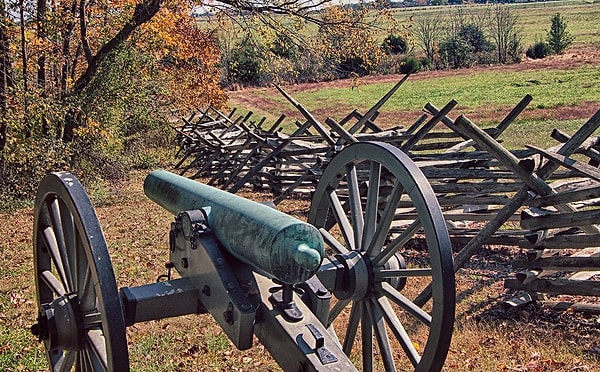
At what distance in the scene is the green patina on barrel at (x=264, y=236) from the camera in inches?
115

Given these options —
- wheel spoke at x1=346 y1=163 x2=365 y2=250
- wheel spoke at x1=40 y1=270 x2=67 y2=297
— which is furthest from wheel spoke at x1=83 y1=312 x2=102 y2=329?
wheel spoke at x1=346 y1=163 x2=365 y2=250

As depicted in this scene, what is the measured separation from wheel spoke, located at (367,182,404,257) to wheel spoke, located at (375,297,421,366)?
0.32 metres

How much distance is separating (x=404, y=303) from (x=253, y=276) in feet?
3.03

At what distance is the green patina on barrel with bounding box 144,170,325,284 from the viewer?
9.59ft

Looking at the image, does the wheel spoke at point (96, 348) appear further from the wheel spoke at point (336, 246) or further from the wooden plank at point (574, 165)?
the wooden plank at point (574, 165)

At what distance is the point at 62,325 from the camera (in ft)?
11.4

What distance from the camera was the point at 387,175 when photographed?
909 centimetres

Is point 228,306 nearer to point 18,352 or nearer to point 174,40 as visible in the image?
point 18,352

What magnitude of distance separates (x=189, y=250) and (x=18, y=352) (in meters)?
2.76

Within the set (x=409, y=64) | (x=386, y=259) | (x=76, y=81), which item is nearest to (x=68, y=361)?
(x=386, y=259)

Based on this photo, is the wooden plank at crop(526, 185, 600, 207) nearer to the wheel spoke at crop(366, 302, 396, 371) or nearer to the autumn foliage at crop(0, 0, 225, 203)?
the wheel spoke at crop(366, 302, 396, 371)

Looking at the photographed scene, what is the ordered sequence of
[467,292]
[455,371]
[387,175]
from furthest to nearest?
[387,175] → [467,292] → [455,371]

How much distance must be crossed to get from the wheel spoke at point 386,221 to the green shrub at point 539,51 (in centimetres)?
4997

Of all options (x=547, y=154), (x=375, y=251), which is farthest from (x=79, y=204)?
(x=547, y=154)
